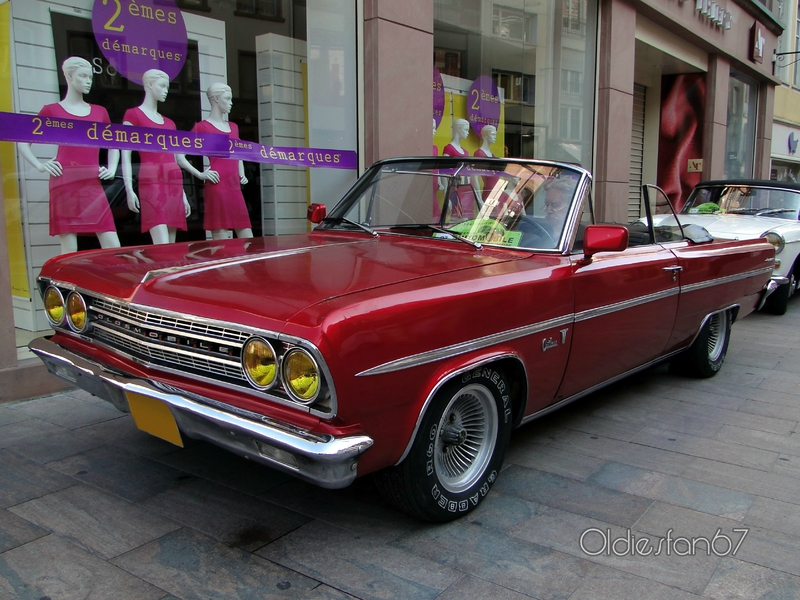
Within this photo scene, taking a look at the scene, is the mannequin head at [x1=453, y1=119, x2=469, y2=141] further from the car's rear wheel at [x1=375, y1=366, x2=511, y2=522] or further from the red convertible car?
the car's rear wheel at [x1=375, y1=366, x2=511, y2=522]

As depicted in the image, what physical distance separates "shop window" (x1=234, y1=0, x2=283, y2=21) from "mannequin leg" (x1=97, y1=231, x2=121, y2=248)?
236 cm

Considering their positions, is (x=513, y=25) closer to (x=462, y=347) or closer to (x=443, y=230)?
(x=443, y=230)

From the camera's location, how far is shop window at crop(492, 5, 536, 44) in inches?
364

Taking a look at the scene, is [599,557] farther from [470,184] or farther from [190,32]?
[190,32]

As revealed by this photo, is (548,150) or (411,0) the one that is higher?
(411,0)

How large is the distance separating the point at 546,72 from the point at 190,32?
6121 mm

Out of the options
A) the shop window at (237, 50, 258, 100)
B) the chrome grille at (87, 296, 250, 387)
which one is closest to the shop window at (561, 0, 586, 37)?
the shop window at (237, 50, 258, 100)

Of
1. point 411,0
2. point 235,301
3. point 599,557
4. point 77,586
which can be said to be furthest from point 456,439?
point 411,0

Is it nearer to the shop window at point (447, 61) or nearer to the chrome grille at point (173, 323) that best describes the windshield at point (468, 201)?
the chrome grille at point (173, 323)

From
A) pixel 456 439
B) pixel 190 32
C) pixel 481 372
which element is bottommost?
pixel 456 439

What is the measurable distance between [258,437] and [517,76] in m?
8.65

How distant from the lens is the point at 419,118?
7129 millimetres

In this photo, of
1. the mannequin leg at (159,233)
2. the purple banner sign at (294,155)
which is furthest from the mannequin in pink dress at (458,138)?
the mannequin leg at (159,233)

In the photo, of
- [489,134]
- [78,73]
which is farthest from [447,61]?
[78,73]
